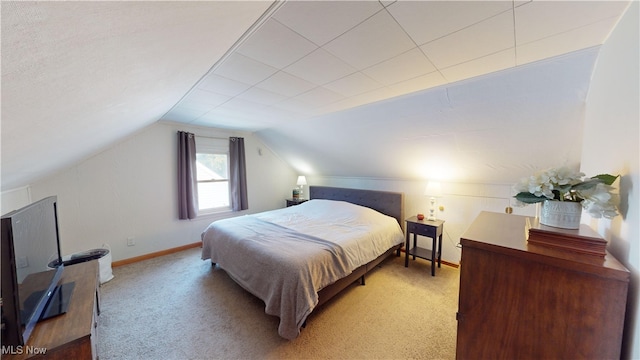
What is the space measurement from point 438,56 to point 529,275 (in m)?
1.41

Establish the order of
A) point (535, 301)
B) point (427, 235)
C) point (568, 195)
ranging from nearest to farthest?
point (535, 301)
point (568, 195)
point (427, 235)

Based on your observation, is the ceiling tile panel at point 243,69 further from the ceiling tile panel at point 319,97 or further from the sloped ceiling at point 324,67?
the ceiling tile panel at point 319,97

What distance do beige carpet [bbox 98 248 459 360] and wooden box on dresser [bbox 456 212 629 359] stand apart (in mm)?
1106

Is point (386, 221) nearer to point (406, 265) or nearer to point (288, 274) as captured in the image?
point (406, 265)

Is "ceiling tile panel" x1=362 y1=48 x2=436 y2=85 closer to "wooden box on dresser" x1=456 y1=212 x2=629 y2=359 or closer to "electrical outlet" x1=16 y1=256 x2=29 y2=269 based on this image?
"wooden box on dresser" x1=456 y1=212 x2=629 y2=359

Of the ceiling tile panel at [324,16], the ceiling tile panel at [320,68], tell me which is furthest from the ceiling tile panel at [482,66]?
the ceiling tile panel at [324,16]

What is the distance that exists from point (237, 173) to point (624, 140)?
14.8 feet

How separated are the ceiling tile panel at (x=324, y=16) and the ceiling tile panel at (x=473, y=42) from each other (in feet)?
1.78

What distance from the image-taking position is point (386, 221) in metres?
3.27

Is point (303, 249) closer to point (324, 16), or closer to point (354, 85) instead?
point (354, 85)

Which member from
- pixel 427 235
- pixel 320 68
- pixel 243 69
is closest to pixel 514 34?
pixel 320 68

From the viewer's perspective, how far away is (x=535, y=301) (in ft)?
2.67

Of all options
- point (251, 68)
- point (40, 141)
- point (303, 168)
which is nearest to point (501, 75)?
point (251, 68)

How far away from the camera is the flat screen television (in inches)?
35.1
